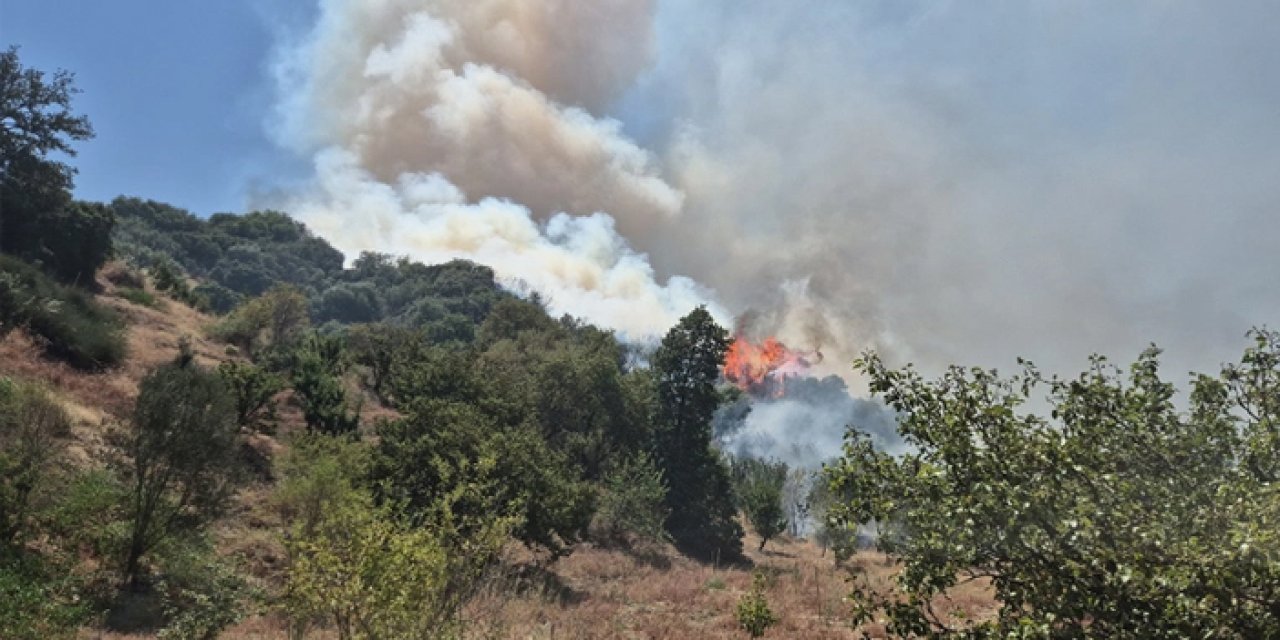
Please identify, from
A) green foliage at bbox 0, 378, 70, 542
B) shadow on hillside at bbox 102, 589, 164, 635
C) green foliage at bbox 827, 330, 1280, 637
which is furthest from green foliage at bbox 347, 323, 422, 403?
green foliage at bbox 827, 330, 1280, 637

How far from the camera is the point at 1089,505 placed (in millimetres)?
6590

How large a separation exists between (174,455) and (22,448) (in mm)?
4298

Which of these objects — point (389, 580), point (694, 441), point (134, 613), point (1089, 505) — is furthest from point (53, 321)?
point (694, 441)

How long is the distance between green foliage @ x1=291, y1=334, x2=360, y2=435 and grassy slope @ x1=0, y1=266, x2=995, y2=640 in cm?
150

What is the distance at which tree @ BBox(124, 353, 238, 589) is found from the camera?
19656mm

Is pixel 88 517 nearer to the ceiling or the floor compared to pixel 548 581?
nearer to the ceiling

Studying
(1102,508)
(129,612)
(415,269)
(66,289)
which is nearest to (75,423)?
(129,612)

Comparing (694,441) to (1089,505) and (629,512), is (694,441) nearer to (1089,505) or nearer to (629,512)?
(629,512)

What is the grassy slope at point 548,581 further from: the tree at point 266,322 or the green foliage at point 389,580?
the tree at point 266,322

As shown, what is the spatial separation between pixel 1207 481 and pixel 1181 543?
181 centimetres

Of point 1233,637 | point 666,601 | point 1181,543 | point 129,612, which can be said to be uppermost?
point 1181,543

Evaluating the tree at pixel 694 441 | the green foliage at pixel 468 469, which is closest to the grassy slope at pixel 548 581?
the green foliage at pixel 468 469

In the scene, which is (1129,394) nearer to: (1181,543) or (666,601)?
(1181,543)

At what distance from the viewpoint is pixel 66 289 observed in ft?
129
